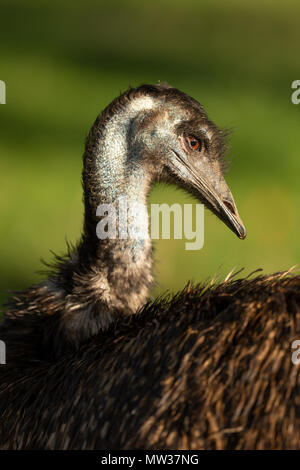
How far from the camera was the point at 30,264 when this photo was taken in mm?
5766

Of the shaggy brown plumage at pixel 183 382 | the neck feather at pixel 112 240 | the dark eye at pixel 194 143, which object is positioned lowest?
the shaggy brown plumage at pixel 183 382

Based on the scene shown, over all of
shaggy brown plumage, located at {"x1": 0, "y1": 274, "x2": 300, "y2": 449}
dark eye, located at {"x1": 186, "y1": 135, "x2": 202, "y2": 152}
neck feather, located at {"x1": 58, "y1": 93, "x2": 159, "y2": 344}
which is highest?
dark eye, located at {"x1": 186, "y1": 135, "x2": 202, "y2": 152}

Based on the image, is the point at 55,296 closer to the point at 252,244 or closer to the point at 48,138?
the point at 252,244

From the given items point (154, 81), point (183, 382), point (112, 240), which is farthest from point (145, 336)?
point (154, 81)

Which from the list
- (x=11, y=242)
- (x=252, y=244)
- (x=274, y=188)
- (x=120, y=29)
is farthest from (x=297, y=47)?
(x=11, y=242)

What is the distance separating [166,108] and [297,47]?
6.78 meters

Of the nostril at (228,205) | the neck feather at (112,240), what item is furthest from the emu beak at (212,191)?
the neck feather at (112,240)

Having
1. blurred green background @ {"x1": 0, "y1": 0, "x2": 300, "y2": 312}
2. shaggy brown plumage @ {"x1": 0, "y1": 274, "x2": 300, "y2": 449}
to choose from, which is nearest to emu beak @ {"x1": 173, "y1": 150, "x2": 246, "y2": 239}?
shaggy brown plumage @ {"x1": 0, "y1": 274, "x2": 300, "y2": 449}

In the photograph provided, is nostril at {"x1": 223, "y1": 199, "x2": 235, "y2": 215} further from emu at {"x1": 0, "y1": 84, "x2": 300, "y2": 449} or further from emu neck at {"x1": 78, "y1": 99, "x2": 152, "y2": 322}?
emu neck at {"x1": 78, "y1": 99, "x2": 152, "y2": 322}

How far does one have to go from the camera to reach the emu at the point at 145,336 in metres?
2.51

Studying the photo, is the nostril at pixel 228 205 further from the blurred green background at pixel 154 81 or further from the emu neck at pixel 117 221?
the blurred green background at pixel 154 81

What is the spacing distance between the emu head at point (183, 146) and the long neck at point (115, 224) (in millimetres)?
51

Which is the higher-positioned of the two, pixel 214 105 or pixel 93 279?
pixel 214 105

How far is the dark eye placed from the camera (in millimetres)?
3541
